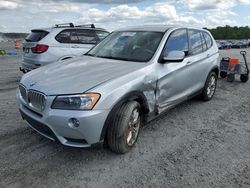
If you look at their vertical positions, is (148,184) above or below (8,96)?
above

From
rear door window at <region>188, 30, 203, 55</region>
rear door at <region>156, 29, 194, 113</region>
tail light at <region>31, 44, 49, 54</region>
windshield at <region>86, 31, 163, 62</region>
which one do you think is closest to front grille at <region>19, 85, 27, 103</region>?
windshield at <region>86, 31, 163, 62</region>

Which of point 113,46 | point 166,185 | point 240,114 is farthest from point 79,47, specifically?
point 166,185

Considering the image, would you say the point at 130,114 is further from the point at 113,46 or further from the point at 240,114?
the point at 240,114

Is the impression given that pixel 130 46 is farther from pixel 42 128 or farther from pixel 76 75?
pixel 42 128

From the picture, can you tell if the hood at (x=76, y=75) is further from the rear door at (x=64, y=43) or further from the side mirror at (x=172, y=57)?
the rear door at (x=64, y=43)

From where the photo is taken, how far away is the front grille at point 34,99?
3250mm

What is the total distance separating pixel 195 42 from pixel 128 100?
2.65 metres

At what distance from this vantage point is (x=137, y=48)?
4.40m

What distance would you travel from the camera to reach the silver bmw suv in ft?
10.2

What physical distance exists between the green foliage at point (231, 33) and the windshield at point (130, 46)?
9989 centimetres

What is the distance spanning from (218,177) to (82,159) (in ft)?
5.65

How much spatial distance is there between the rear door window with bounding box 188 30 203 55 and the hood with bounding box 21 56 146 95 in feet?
5.89

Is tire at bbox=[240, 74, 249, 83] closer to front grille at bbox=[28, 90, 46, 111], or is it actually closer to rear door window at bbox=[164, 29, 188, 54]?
rear door window at bbox=[164, 29, 188, 54]

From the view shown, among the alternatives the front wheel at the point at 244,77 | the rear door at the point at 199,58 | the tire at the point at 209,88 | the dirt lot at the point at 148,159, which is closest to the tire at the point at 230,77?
the front wheel at the point at 244,77
